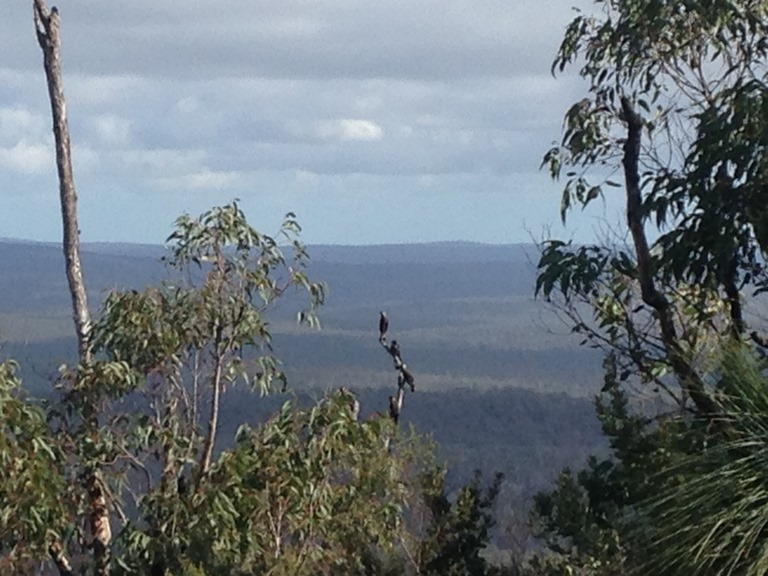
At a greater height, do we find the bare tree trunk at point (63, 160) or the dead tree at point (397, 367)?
the bare tree trunk at point (63, 160)

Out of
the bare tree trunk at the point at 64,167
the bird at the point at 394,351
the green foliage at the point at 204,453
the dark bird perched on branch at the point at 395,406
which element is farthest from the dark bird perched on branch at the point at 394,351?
the bare tree trunk at the point at 64,167

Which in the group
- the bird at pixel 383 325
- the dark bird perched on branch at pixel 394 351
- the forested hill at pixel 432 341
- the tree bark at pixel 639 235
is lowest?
the forested hill at pixel 432 341

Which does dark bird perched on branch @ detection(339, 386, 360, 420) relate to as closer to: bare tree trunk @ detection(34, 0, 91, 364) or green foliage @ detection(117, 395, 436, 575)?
green foliage @ detection(117, 395, 436, 575)

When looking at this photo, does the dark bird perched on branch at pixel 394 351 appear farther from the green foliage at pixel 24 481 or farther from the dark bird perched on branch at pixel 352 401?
the green foliage at pixel 24 481

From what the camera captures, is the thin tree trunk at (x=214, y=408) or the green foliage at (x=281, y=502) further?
the thin tree trunk at (x=214, y=408)

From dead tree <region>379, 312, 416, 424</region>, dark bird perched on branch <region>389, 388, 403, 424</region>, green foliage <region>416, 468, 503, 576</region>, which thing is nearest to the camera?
dark bird perched on branch <region>389, 388, 403, 424</region>

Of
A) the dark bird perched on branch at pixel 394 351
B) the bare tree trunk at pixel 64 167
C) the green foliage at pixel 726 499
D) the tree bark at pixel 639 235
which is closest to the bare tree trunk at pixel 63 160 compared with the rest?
the bare tree trunk at pixel 64 167

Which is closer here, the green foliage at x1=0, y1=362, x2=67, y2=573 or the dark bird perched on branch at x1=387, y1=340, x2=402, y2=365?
the green foliage at x1=0, y1=362, x2=67, y2=573

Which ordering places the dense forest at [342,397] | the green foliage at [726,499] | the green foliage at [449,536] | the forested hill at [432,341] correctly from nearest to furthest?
the green foliage at [726,499], the dense forest at [342,397], the green foliage at [449,536], the forested hill at [432,341]

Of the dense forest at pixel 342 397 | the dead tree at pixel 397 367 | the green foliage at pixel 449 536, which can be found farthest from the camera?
the dead tree at pixel 397 367

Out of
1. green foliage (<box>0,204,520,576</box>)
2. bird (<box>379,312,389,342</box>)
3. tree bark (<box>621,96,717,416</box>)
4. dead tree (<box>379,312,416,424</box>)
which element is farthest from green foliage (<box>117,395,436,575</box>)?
tree bark (<box>621,96,717,416</box>)

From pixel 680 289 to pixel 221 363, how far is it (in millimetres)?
2430

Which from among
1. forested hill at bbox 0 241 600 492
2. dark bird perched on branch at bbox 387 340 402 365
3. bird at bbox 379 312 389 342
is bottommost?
forested hill at bbox 0 241 600 492

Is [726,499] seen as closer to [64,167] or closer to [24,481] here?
[24,481]
